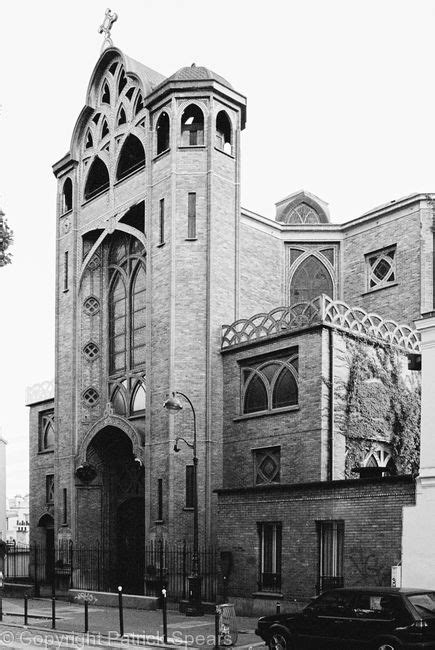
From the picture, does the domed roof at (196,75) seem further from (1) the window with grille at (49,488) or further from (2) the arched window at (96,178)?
(1) the window with grille at (49,488)

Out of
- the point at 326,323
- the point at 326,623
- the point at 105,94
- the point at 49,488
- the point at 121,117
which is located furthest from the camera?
the point at 49,488

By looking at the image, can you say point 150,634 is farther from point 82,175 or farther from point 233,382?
point 82,175

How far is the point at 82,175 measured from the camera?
123 ft

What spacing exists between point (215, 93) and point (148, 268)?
21.5 feet

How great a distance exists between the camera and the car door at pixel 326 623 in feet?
52.1

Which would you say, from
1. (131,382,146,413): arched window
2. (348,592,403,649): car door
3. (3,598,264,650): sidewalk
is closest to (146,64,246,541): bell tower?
(131,382,146,413): arched window

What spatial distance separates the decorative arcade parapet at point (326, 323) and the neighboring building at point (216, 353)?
7cm

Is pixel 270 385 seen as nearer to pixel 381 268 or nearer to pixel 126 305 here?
pixel 126 305

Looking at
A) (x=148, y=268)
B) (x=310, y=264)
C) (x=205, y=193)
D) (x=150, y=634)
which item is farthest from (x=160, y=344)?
(x=150, y=634)

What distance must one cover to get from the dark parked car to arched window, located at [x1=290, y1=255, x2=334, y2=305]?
20009mm

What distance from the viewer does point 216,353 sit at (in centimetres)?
3003

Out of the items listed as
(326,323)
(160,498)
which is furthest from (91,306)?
(326,323)

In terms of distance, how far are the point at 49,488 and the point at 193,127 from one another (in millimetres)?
17269

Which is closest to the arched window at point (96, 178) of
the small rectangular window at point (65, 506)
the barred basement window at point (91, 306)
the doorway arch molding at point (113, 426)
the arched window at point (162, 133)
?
the barred basement window at point (91, 306)
